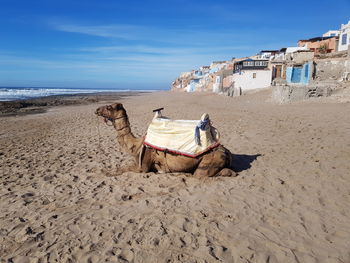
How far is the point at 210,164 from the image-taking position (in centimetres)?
572

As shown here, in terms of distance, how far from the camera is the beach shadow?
21.3 ft

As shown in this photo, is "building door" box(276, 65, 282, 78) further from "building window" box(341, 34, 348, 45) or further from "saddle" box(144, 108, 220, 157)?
"saddle" box(144, 108, 220, 157)

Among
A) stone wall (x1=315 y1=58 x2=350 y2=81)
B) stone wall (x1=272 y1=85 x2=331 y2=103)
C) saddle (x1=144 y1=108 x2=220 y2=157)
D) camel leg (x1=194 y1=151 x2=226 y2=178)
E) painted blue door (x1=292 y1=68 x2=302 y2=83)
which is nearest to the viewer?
saddle (x1=144 y1=108 x2=220 y2=157)

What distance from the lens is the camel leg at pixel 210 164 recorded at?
5680mm

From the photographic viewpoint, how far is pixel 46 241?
379 cm

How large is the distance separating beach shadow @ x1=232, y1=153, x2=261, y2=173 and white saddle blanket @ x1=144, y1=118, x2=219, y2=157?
1169 mm

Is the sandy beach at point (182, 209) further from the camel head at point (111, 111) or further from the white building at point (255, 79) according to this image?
the white building at point (255, 79)

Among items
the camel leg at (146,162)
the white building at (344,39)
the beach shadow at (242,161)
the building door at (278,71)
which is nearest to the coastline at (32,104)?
the camel leg at (146,162)

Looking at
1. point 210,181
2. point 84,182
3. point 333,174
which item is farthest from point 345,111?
point 84,182

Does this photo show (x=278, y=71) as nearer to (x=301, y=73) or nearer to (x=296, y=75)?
(x=296, y=75)

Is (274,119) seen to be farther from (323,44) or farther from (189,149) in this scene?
(323,44)

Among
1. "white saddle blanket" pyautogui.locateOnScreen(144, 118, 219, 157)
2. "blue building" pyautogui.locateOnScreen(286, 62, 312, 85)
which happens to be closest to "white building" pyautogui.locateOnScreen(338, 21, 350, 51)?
"blue building" pyautogui.locateOnScreen(286, 62, 312, 85)

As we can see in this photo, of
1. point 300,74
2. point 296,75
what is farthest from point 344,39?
point 300,74

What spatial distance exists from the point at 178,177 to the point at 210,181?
0.75 meters
